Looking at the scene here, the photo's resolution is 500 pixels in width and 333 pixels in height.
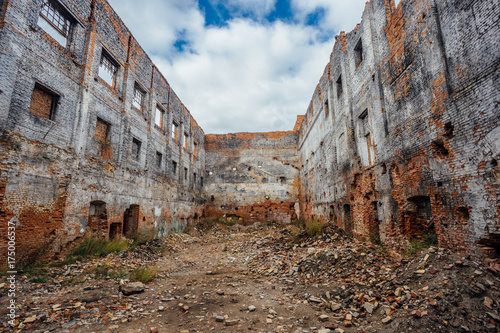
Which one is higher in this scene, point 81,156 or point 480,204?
point 81,156

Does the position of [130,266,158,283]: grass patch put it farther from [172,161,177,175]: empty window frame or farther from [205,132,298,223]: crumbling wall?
[205,132,298,223]: crumbling wall

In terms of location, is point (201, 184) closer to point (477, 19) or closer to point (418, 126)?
point (418, 126)

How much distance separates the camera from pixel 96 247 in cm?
832

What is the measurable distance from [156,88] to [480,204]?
14612 mm

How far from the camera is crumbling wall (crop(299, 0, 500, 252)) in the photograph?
4.25 meters

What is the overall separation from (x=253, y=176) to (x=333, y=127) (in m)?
11.2

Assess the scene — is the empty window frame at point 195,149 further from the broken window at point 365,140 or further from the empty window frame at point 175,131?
the broken window at point 365,140

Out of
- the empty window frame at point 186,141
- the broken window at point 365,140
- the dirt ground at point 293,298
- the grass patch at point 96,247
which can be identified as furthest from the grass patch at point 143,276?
the empty window frame at point 186,141

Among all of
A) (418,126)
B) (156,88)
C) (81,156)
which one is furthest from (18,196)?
(418,126)

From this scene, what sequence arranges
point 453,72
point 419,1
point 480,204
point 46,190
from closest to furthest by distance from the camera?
point 480,204 < point 453,72 < point 419,1 < point 46,190

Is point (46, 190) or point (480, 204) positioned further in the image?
point (46, 190)

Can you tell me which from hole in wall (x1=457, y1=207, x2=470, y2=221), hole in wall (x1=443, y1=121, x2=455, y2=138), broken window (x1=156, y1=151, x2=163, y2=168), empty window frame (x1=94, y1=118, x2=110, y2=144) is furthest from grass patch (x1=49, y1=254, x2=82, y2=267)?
hole in wall (x1=443, y1=121, x2=455, y2=138)

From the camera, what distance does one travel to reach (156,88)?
46.2 feet

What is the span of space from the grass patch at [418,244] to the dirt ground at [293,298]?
412mm
